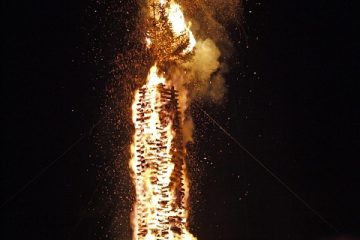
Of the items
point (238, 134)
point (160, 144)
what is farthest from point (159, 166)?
point (238, 134)

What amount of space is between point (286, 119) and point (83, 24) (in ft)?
13.0

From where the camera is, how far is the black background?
6.88 metres

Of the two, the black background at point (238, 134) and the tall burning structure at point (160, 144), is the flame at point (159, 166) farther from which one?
the black background at point (238, 134)

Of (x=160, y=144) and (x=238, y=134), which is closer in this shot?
(x=160, y=144)

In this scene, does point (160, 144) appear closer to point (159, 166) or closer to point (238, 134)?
point (159, 166)

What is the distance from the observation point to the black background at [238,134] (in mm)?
6879

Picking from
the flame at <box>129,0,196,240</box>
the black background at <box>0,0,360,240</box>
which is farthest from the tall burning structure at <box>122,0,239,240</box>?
the black background at <box>0,0,360,240</box>

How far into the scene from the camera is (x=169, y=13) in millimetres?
4242

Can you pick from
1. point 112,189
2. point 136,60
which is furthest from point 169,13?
point 112,189

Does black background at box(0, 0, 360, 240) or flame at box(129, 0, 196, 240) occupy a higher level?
black background at box(0, 0, 360, 240)

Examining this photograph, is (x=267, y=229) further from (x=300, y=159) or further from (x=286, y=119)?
(x=286, y=119)

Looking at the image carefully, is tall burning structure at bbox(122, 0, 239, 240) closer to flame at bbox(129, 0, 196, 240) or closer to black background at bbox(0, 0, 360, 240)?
flame at bbox(129, 0, 196, 240)

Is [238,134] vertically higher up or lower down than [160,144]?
higher up

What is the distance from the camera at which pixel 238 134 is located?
23.7 ft
